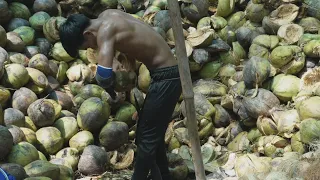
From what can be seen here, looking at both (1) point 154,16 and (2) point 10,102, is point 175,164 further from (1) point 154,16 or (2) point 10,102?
(1) point 154,16

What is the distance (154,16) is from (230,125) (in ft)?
6.72

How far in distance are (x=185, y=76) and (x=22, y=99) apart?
3363 millimetres

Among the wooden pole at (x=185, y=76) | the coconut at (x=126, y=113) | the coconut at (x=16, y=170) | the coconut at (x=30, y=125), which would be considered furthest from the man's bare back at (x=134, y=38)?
the coconut at (x=30, y=125)

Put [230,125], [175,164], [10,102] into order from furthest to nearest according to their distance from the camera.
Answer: [230,125] < [10,102] < [175,164]

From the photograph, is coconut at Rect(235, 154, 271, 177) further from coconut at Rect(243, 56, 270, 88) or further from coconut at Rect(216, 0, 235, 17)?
coconut at Rect(216, 0, 235, 17)

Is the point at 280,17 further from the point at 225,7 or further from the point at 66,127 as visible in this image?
the point at 66,127

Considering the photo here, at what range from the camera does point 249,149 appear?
598 centimetres

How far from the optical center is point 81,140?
234 inches

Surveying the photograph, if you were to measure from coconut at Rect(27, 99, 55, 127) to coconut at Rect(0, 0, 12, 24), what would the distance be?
5.65ft

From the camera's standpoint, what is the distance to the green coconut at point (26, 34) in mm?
6996

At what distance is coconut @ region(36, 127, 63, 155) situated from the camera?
5741 mm

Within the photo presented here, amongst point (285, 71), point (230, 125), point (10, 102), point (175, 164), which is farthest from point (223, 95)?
point (10, 102)

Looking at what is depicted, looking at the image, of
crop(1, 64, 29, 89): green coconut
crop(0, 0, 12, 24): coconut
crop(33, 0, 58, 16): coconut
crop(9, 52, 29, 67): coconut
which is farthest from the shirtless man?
crop(33, 0, 58, 16): coconut

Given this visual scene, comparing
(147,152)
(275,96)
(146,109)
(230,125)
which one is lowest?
(230,125)
